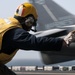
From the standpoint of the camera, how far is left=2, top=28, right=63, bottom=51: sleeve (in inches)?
86.0

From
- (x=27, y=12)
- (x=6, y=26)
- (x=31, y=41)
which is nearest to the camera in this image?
(x=31, y=41)

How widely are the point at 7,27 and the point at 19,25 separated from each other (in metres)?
0.10

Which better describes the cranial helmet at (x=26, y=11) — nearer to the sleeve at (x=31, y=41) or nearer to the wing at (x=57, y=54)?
the sleeve at (x=31, y=41)

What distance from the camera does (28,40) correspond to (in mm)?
2229

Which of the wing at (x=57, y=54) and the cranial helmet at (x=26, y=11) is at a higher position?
the cranial helmet at (x=26, y=11)

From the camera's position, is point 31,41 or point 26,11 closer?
point 31,41

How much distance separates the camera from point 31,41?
222cm

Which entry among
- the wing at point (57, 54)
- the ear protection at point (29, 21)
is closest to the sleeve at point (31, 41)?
the ear protection at point (29, 21)

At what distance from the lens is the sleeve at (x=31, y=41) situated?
7.16 feet

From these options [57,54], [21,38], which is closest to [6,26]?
[21,38]

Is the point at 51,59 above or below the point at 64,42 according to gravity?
below

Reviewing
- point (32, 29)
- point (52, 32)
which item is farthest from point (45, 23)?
point (32, 29)

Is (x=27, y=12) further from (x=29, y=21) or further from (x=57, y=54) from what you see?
(x=57, y=54)

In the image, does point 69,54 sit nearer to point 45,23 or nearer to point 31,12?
point 45,23
